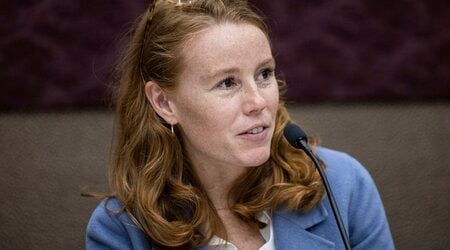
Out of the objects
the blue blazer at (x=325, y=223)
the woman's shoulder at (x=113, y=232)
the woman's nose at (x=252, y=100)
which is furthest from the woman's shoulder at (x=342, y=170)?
the woman's shoulder at (x=113, y=232)

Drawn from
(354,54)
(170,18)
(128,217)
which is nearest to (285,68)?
(354,54)

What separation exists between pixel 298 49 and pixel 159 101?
35cm

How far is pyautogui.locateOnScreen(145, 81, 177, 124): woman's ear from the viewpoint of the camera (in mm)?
1146

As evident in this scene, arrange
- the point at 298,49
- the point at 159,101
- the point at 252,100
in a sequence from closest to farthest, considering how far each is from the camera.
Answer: the point at 252,100
the point at 159,101
the point at 298,49

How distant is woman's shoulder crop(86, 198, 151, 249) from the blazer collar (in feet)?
0.76

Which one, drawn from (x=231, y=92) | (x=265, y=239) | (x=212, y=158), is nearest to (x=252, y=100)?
(x=231, y=92)

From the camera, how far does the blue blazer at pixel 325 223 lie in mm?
1153

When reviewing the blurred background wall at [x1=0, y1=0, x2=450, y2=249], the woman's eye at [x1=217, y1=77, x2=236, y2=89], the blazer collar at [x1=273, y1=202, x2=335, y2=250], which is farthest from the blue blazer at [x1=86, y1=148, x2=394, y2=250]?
the woman's eye at [x1=217, y1=77, x2=236, y2=89]

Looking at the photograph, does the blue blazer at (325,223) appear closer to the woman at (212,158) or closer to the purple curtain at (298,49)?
the woman at (212,158)

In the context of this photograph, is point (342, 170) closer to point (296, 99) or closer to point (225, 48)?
point (296, 99)

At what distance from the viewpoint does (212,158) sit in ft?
3.85

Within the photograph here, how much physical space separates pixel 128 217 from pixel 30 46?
1.35 ft

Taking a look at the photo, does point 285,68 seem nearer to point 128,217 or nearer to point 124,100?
point 124,100

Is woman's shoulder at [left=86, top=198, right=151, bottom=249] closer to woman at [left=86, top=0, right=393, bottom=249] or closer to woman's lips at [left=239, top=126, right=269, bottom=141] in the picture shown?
woman at [left=86, top=0, right=393, bottom=249]
